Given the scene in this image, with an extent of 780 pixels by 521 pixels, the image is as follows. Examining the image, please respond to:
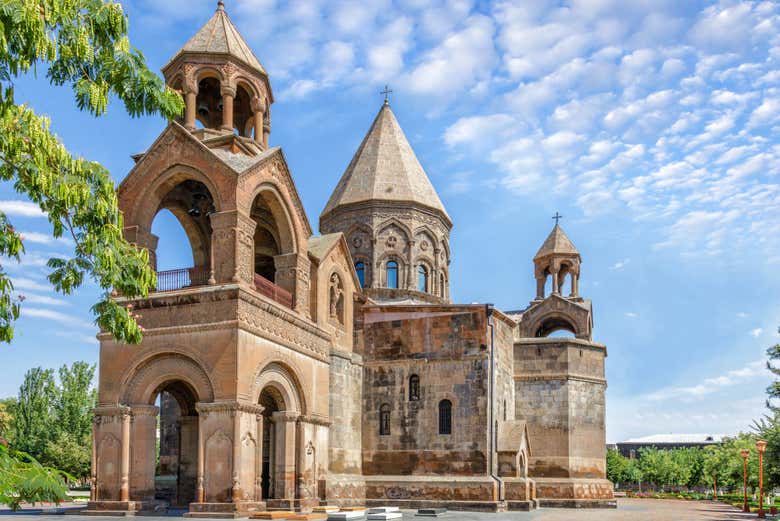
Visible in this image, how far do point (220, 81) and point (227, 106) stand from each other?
28.5 inches

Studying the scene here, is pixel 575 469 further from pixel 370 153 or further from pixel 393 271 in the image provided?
pixel 370 153

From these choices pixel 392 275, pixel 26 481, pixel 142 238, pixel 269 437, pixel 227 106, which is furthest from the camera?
pixel 392 275

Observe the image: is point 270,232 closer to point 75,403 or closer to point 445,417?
point 445,417

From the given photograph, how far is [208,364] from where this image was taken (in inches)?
765

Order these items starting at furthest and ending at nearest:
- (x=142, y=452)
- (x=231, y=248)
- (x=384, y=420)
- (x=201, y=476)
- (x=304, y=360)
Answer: (x=384, y=420), (x=304, y=360), (x=231, y=248), (x=142, y=452), (x=201, y=476)

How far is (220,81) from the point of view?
22.1m

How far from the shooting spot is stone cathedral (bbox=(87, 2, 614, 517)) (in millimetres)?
19672

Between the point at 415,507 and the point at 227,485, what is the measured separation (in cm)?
811

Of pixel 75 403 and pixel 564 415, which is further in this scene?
pixel 75 403

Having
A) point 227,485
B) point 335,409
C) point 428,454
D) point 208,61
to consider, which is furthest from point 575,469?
point 208,61

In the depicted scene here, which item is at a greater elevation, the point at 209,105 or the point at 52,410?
the point at 209,105

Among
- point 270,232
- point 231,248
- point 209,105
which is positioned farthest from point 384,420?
point 209,105

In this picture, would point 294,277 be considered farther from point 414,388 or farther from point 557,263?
point 557,263

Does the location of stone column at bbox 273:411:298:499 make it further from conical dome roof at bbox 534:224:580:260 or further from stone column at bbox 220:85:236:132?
conical dome roof at bbox 534:224:580:260
